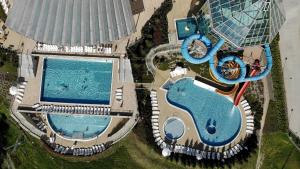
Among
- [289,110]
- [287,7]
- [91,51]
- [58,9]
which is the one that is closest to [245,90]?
[289,110]

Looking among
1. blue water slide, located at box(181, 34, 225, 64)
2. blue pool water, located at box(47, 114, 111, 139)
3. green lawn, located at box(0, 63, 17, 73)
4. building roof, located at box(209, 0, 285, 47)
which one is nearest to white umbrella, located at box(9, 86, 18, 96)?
green lawn, located at box(0, 63, 17, 73)

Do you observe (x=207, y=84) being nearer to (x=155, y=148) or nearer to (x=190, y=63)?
(x=190, y=63)

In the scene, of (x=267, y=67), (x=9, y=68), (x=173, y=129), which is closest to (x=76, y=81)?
(x=9, y=68)

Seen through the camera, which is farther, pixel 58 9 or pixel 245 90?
pixel 245 90

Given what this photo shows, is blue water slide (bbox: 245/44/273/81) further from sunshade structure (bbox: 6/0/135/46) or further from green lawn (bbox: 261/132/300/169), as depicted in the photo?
sunshade structure (bbox: 6/0/135/46)

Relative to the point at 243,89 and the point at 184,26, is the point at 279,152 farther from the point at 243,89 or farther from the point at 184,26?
the point at 184,26

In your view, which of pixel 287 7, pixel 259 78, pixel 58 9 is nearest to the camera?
pixel 58 9

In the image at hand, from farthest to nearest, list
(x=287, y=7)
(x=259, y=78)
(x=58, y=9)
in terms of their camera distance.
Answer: (x=287, y=7) → (x=259, y=78) → (x=58, y=9)
